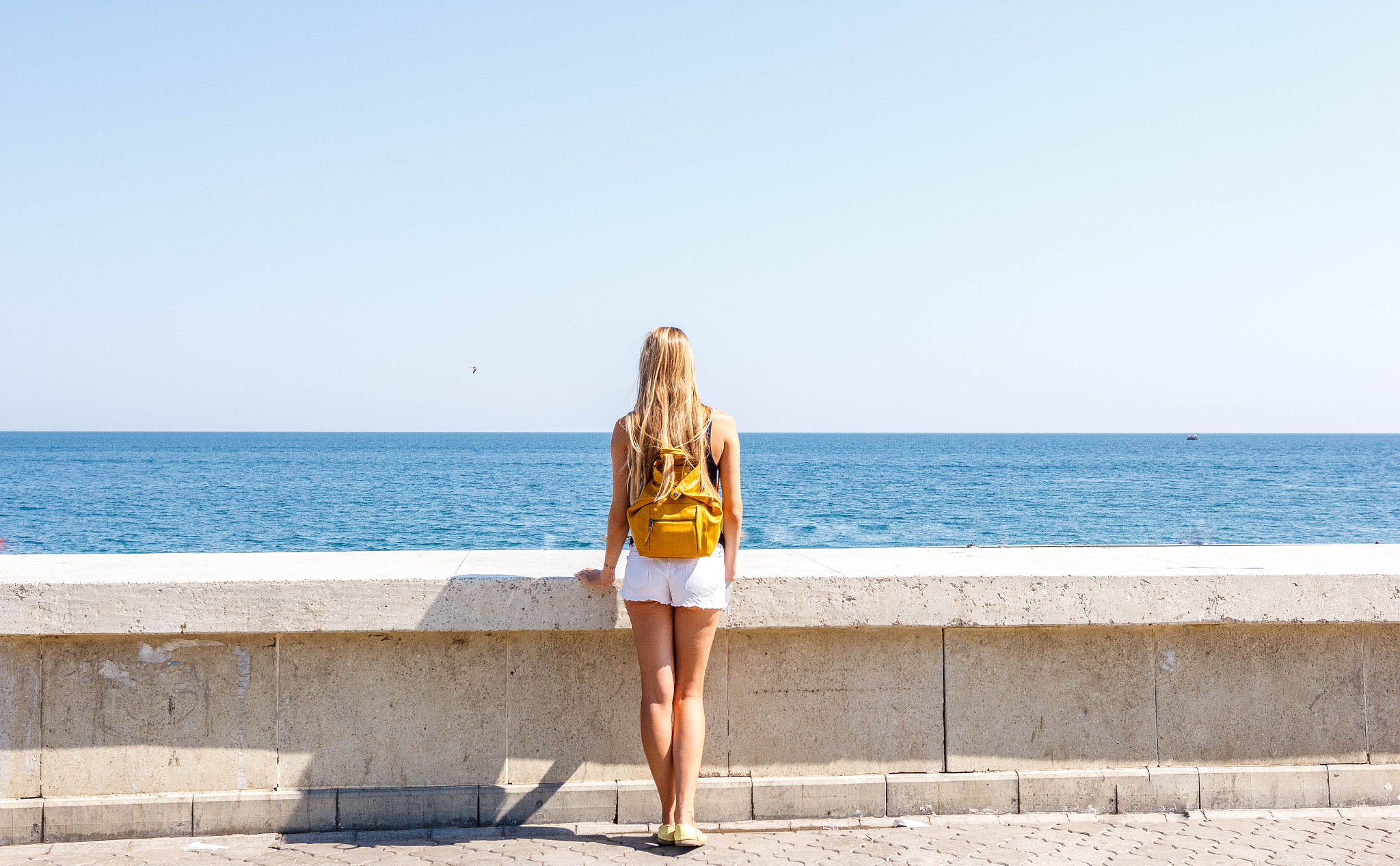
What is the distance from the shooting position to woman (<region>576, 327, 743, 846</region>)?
3637 mm

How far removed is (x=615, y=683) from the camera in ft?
13.5

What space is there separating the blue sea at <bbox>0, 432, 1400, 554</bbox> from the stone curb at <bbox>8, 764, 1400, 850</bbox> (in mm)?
11163

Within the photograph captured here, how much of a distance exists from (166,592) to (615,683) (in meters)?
1.81

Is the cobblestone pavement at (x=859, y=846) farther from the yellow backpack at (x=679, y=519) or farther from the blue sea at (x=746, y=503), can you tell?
the blue sea at (x=746, y=503)

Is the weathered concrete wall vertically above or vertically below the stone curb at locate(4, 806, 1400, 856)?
above

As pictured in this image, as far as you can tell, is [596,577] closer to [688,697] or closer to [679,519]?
[679,519]

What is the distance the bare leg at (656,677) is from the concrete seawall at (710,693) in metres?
0.26

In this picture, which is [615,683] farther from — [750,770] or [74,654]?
[74,654]

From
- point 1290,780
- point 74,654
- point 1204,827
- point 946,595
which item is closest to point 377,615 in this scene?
point 74,654

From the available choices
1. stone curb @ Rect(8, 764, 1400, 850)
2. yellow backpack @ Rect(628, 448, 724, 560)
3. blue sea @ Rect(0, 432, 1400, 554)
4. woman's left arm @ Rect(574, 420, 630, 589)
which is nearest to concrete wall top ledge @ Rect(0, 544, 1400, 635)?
woman's left arm @ Rect(574, 420, 630, 589)

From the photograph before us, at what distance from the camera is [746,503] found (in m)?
50.4

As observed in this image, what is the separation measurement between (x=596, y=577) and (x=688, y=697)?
0.59m

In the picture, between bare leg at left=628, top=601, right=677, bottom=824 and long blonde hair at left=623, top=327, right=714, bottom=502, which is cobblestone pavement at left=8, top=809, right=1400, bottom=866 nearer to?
bare leg at left=628, top=601, right=677, bottom=824

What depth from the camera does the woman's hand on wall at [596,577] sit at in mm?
3782
